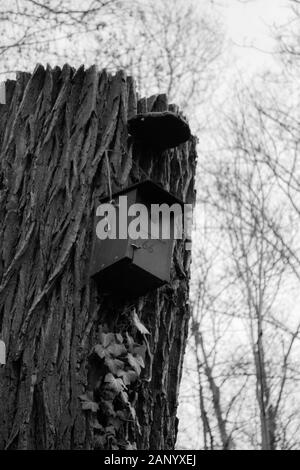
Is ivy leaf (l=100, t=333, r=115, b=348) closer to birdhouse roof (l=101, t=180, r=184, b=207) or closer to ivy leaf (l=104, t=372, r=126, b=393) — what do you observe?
ivy leaf (l=104, t=372, r=126, b=393)

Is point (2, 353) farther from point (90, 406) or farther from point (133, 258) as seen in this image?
point (133, 258)

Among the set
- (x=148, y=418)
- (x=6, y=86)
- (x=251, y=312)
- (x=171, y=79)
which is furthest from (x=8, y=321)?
(x=171, y=79)

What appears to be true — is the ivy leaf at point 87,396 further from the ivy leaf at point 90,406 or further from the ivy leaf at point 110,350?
the ivy leaf at point 110,350

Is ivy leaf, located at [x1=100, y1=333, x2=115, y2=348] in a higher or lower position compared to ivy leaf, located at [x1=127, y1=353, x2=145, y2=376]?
higher

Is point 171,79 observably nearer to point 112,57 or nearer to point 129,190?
point 112,57

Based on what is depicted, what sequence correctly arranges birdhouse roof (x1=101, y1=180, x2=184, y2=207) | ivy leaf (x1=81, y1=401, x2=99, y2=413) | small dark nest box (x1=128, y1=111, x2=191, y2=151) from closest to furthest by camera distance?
ivy leaf (x1=81, y1=401, x2=99, y2=413) < birdhouse roof (x1=101, y1=180, x2=184, y2=207) < small dark nest box (x1=128, y1=111, x2=191, y2=151)

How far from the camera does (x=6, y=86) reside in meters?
3.39

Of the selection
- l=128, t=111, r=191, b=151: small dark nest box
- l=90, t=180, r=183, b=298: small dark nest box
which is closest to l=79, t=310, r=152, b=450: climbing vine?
l=90, t=180, r=183, b=298: small dark nest box

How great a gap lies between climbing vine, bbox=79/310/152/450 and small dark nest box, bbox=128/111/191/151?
37.8 inches

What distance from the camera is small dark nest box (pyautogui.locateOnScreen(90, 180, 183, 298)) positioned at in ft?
9.27

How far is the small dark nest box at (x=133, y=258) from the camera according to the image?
282 centimetres

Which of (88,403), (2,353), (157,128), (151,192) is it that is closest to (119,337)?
(88,403)

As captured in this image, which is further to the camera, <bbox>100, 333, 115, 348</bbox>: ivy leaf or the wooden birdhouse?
<bbox>100, 333, 115, 348</bbox>: ivy leaf

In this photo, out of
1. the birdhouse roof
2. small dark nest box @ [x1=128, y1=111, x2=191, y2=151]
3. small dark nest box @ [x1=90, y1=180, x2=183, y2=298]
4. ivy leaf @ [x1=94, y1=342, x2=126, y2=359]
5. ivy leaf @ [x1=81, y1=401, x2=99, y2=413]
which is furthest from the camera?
small dark nest box @ [x1=128, y1=111, x2=191, y2=151]
